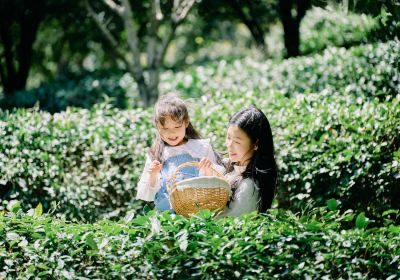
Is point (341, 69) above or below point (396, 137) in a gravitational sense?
above

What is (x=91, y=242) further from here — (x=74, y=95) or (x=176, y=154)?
(x=74, y=95)

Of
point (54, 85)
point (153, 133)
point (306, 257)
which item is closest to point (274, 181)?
point (306, 257)

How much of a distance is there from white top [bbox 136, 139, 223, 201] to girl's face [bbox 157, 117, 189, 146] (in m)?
0.07

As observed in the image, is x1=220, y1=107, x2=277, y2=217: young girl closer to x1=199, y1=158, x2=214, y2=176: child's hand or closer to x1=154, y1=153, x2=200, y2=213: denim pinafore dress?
x1=199, y1=158, x2=214, y2=176: child's hand

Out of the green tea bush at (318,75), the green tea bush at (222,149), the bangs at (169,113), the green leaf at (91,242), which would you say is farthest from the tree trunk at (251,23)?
the green leaf at (91,242)

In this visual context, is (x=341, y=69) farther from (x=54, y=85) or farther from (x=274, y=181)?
(x=54, y=85)

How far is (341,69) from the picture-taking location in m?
8.23

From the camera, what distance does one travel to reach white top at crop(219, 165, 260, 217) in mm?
4168

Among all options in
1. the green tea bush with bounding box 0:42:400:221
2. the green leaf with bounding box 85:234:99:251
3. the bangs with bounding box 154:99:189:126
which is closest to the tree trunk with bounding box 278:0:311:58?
the green tea bush with bounding box 0:42:400:221

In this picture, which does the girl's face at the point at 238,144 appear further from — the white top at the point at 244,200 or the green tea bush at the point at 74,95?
the green tea bush at the point at 74,95

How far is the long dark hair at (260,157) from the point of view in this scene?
4203mm

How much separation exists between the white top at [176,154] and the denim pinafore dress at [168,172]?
25 millimetres

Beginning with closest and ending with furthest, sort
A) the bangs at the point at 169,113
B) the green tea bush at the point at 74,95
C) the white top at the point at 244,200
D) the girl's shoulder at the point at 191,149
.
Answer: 1. the white top at the point at 244,200
2. the bangs at the point at 169,113
3. the girl's shoulder at the point at 191,149
4. the green tea bush at the point at 74,95

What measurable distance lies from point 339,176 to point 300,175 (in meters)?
0.32
